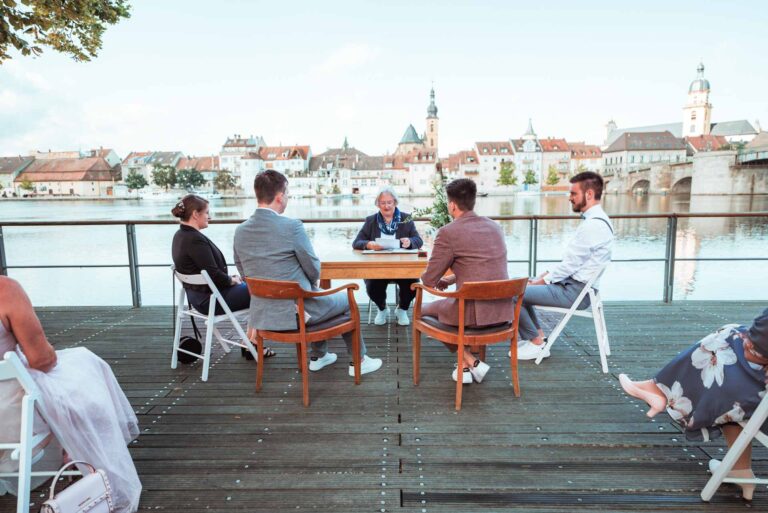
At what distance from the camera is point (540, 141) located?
94.2 m

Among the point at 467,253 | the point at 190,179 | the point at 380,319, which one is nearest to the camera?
the point at 467,253

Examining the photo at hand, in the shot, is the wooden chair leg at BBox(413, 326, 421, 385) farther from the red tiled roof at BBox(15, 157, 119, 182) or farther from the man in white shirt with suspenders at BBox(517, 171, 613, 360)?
the red tiled roof at BBox(15, 157, 119, 182)

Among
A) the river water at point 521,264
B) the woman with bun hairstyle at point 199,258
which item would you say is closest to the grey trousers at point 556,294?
the woman with bun hairstyle at point 199,258

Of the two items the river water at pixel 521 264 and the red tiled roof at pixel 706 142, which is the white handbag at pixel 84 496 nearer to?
the river water at pixel 521 264

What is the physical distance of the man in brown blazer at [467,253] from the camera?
2.93 meters

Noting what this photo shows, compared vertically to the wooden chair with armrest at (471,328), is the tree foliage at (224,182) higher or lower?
higher

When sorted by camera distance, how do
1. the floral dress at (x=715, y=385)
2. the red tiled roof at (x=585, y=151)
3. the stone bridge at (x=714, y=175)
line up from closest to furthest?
the floral dress at (x=715, y=385) < the stone bridge at (x=714, y=175) < the red tiled roof at (x=585, y=151)

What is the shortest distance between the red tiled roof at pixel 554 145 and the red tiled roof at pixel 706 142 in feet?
65.3

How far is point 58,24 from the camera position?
5781 mm

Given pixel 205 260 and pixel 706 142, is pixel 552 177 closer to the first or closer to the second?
pixel 706 142

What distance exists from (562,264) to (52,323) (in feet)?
15.3

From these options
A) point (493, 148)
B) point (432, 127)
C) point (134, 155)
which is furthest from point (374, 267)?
point (134, 155)

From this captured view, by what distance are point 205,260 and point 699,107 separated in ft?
355

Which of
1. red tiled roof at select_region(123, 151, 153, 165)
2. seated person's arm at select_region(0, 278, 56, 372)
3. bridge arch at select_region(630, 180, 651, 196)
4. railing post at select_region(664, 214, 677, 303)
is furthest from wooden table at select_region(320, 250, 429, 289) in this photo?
red tiled roof at select_region(123, 151, 153, 165)
